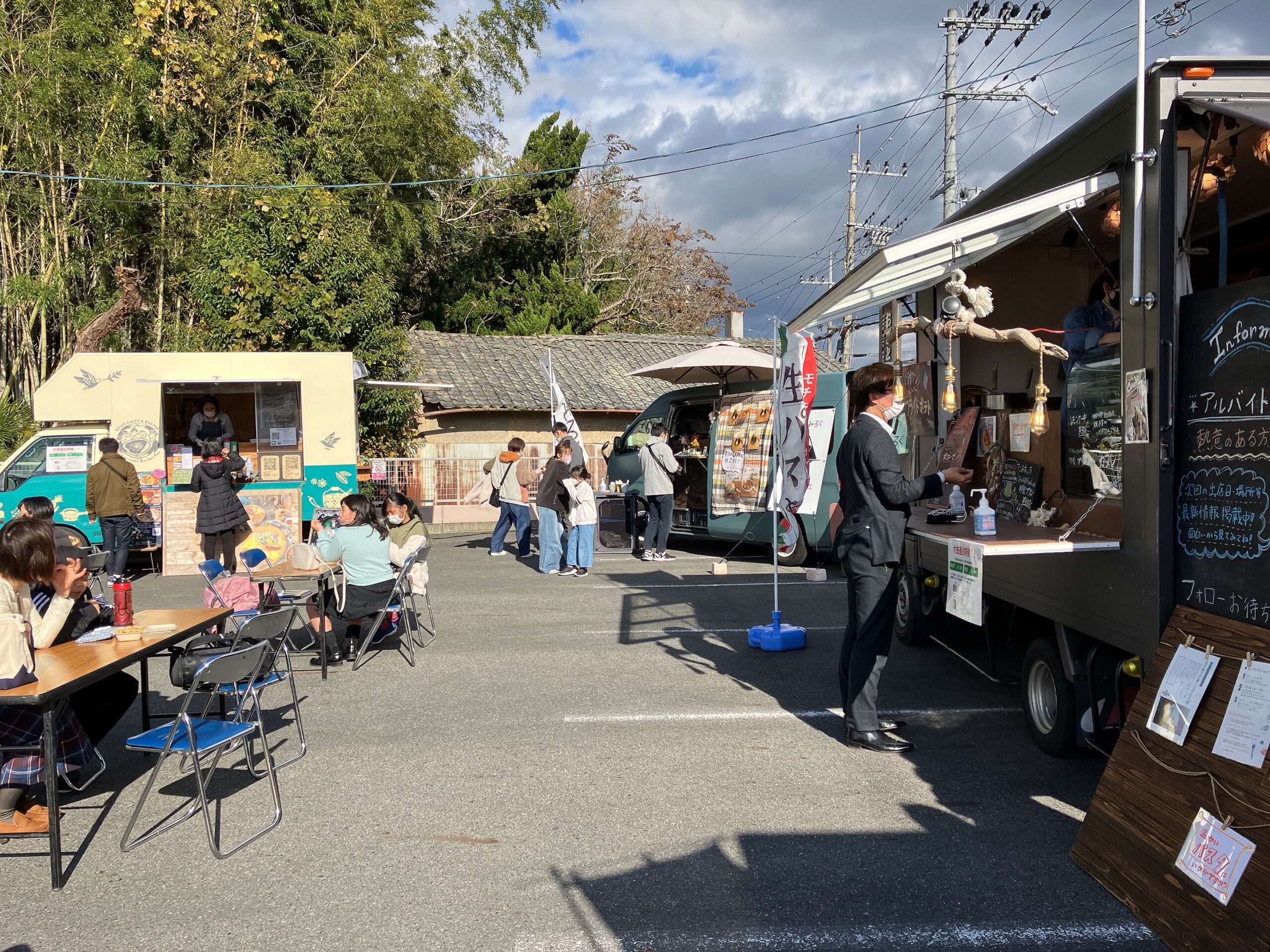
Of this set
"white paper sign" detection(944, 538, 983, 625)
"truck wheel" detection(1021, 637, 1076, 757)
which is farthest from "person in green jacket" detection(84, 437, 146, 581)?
"truck wheel" detection(1021, 637, 1076, 757)

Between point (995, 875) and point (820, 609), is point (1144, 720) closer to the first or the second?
point (995, 875)

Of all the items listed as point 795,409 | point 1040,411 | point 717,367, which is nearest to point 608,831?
point 1040,411

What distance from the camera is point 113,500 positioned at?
10.4m

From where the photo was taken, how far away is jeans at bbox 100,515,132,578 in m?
10.4

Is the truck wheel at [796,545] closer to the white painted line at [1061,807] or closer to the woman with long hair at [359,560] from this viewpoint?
the woman with long hair at [359,560]

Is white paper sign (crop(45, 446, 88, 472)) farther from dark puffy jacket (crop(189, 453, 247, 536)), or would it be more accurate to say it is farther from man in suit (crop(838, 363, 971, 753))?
man in suit (crop(838, 363, 971, 753))

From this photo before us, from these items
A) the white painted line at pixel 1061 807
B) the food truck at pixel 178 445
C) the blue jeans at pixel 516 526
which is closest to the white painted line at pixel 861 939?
the white painted line at pixel 1061 807

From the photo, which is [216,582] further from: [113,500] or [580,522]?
[580,522]

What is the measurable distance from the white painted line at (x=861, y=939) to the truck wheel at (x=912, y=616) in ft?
12.2

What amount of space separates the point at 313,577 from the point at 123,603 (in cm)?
209

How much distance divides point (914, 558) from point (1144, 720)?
3370 millimetres

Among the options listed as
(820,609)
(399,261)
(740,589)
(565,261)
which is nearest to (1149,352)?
(820,609)

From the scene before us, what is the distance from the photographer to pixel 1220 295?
3.38 m

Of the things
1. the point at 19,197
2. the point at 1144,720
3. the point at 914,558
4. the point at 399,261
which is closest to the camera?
the point at 1144,720
